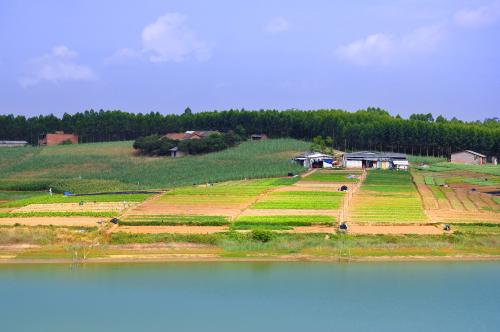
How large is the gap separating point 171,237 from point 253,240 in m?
4.03

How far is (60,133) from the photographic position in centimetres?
9581

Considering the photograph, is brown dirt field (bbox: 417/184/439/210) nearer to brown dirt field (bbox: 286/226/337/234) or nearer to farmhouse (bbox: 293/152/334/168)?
brown dirt field (bbox: 286/226/337/234)

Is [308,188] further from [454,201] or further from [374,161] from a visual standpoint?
[374,161]

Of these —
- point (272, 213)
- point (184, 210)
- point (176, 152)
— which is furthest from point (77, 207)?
point (176, 152)

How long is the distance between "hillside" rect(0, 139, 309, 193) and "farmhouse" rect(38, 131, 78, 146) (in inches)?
238

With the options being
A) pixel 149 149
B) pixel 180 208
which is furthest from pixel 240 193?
pixel 149 149

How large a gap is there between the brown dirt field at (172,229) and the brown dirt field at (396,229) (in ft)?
21.9

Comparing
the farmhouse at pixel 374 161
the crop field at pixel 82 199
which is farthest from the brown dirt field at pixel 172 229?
the farmhouse at pixel 374 161

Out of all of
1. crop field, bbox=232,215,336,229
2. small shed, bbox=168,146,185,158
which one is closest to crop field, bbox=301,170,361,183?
crop field, bbox=232,215,336,229

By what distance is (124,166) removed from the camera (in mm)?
69812

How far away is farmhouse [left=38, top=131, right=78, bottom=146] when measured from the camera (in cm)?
9261

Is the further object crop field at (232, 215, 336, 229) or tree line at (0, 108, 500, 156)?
tree line at (0, 108, 500, 156)

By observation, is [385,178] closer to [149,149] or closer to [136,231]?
[136,231]

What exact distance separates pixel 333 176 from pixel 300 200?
37.9 ft
